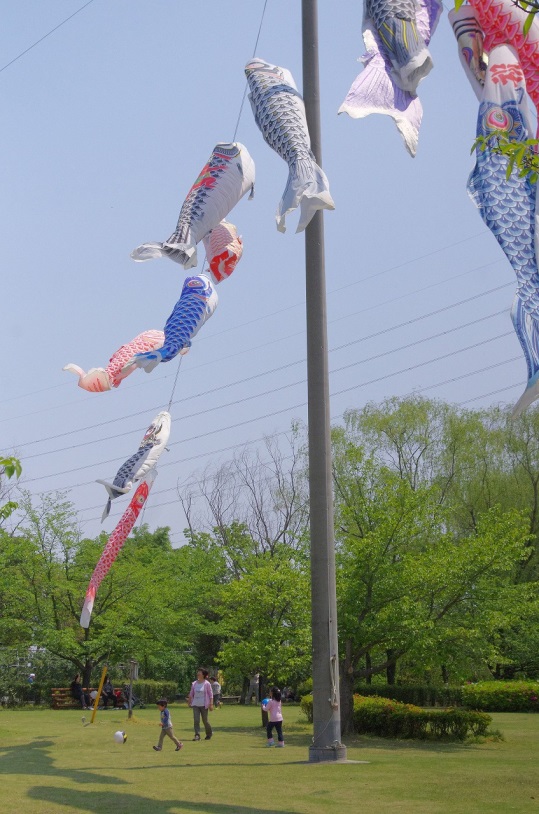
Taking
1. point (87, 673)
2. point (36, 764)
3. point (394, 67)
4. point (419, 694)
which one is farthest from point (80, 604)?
point (394, 67)

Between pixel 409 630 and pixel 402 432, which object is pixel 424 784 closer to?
pixel 409 630

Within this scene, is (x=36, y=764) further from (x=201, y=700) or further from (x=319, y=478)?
(x=319, y=478)

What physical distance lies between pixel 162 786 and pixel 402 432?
987 inches

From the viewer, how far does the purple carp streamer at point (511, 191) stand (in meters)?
7.70

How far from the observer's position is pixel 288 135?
1010 cm

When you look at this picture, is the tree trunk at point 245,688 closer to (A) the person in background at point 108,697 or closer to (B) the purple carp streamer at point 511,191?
(A) the person in background at point 108,697

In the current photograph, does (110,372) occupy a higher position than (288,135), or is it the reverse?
(288,135)

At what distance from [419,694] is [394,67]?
2135cm

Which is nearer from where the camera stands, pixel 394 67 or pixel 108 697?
pixel 394 67

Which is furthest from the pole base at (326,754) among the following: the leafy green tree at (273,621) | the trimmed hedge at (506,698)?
the trimmed hedge at (506,698)

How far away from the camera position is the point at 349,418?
36125 mm

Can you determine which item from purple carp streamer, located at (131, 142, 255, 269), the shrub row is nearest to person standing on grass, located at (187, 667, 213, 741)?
purple carp streamer, located at (131, 142, 255, 269)

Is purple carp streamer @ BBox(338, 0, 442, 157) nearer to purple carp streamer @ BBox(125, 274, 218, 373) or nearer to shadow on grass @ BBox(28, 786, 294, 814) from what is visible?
purple carp streamer @ BBox(125, 274, 218, 373)

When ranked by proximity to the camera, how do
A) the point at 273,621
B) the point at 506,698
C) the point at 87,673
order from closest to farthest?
1. the point at 273,621
2. the point at 506,698
3. the point at 87,673
